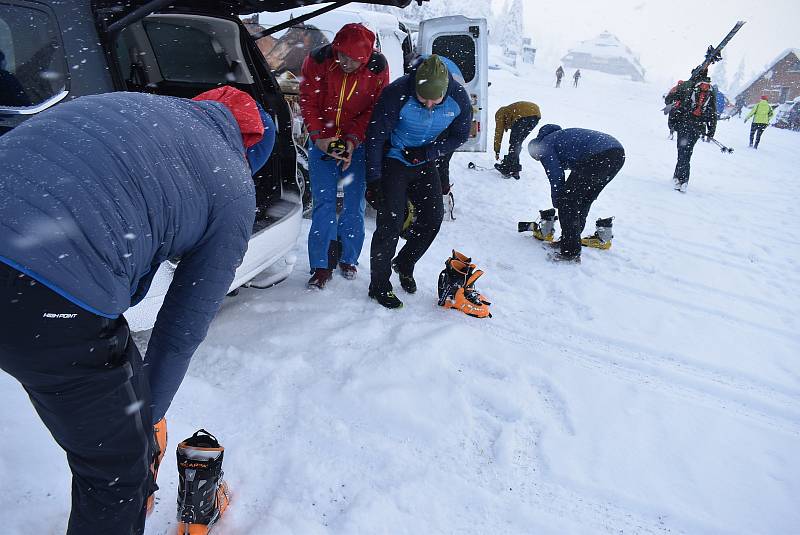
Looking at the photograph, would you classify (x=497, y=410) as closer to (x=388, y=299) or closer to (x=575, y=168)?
(x=388, y=299)

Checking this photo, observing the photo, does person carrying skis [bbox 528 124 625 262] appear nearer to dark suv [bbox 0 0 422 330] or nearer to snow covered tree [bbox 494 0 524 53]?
dark suv [bbox 0 0 422 330]

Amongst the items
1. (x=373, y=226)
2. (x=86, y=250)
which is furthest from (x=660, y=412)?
(x=373, y=226)

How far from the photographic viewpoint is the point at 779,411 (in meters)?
2.83

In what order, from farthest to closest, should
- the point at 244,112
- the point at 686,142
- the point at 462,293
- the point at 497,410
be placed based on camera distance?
1. the point at 686,142
2. the point at 462,293
3. the point at 497,410
4. the point at 244,112

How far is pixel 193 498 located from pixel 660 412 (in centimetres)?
235

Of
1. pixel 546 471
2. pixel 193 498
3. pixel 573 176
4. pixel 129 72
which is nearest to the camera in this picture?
pixel 193 498

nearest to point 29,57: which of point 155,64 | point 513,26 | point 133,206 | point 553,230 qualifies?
point 133,206

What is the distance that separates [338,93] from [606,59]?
10154 cm

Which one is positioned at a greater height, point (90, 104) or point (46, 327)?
point (90, 104)

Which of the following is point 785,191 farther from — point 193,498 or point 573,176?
point 193,498

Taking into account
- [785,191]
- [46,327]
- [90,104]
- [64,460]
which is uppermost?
[90,104]

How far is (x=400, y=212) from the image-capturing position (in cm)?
337

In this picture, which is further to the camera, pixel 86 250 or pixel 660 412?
pixel 660 412

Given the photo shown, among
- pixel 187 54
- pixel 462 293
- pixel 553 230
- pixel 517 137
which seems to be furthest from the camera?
pixel 517 137
